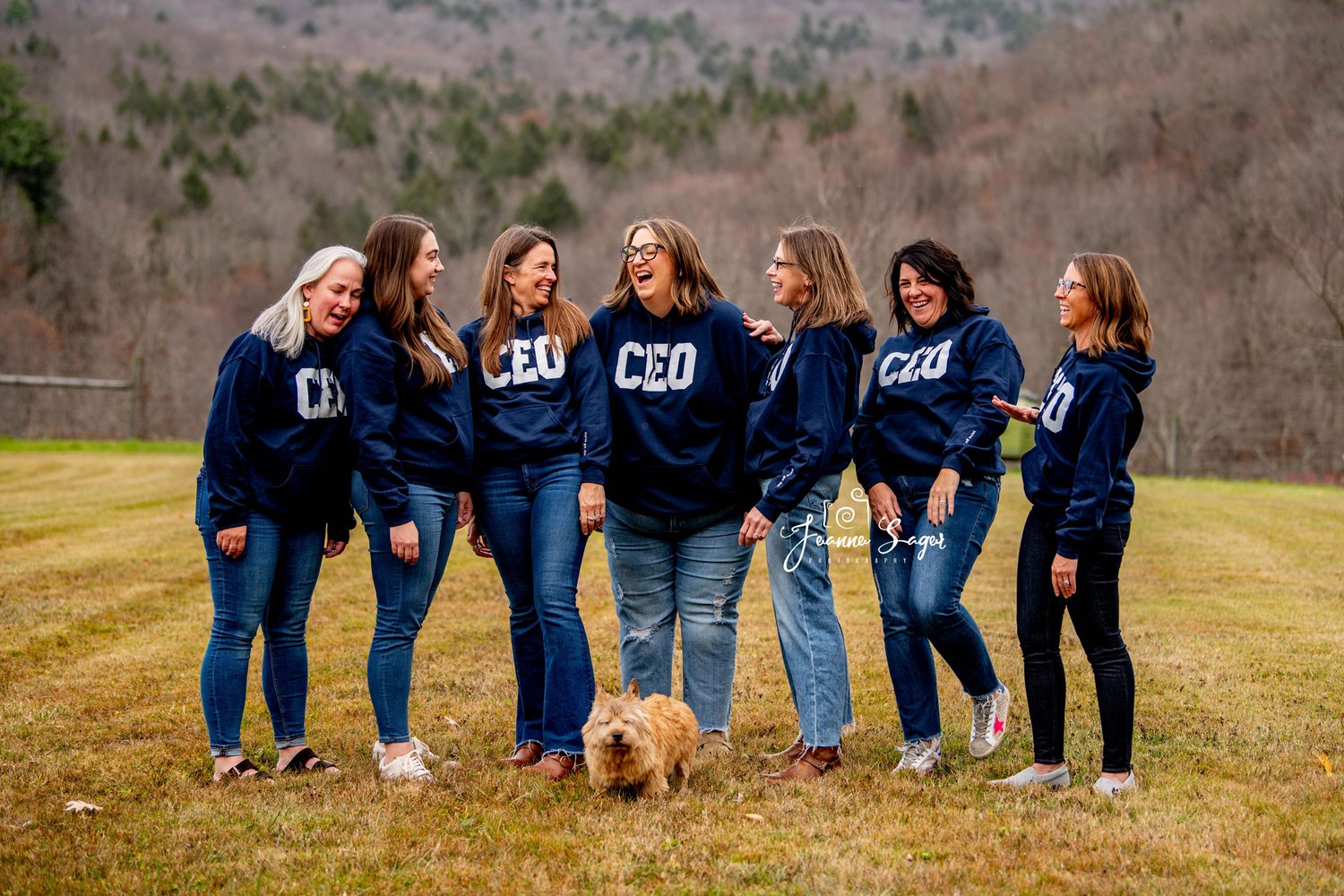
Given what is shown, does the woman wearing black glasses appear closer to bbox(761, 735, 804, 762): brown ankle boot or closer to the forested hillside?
bbox(761, 735, 804, 762): brown ankle boot

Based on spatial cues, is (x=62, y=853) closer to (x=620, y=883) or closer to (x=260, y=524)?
(x=260, y=524)

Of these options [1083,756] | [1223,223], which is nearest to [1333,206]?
[1223,223]

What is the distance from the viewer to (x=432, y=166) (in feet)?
239

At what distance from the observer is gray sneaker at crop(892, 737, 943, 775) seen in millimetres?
5055

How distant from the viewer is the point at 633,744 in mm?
4520

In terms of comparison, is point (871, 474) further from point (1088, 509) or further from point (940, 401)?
point (1088, 509)

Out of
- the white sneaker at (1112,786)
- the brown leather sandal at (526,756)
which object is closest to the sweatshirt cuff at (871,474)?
the white sneaker at (1112,786)

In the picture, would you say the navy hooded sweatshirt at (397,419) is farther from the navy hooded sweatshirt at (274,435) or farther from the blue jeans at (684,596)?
the blue jeans at (684,596)

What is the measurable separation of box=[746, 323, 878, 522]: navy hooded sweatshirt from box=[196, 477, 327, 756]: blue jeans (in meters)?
2.03

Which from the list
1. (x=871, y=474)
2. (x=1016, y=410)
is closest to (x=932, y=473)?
(x=871, y=474)

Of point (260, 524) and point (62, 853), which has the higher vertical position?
point (260, 524)

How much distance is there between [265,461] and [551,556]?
1.28 m

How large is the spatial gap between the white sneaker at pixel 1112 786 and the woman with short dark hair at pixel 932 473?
62cm

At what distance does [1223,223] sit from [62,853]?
48360 mm
